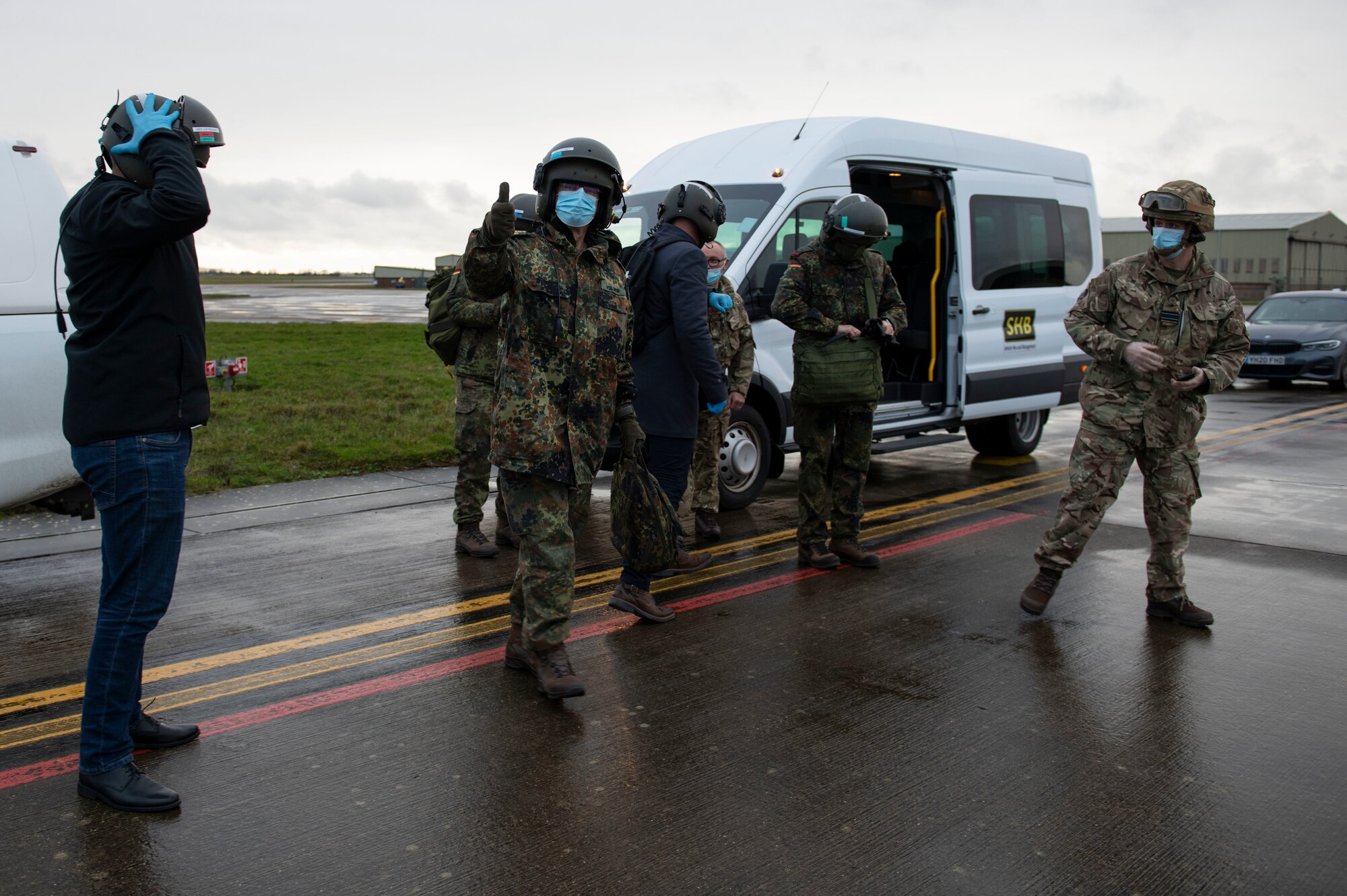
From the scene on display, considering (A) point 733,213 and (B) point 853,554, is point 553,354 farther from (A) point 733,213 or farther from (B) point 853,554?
(A) point 733,213

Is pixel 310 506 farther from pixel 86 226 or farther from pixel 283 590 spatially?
pixel 86 226

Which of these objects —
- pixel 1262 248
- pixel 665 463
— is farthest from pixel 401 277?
pixel 665 463

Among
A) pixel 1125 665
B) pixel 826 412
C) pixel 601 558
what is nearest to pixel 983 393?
pixel 826 412

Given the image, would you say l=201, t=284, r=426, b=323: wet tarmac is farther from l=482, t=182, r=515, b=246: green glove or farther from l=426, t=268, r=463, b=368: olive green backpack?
l=482, t=182, r=515, b=246: green glove

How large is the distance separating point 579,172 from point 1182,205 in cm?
283

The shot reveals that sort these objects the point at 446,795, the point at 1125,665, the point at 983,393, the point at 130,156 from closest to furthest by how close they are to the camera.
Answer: the point at 130,156, the point at 446,795, the point at 1125,665, the point at 983,393

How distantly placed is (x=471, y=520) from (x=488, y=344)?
1.06 m

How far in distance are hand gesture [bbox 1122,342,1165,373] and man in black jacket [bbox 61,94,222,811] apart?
3.97 metres

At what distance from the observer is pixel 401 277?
75688 mm

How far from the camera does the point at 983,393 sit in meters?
9.45

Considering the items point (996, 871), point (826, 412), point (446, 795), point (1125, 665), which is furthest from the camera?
point (826, 412)

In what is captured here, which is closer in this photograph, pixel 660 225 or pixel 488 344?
pixel 660 225

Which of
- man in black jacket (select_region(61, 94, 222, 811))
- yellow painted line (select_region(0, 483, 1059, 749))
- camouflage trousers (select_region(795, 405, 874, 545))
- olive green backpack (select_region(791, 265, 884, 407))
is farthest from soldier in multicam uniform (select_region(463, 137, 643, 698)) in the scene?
camouflage trousers (select_region(795, 405, 874, 545))

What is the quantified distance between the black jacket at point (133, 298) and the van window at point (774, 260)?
14.7 feet
